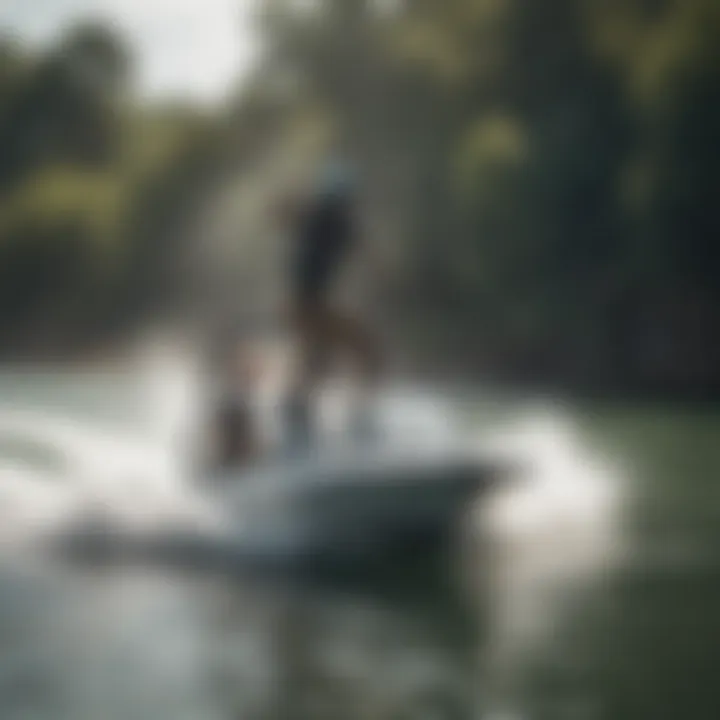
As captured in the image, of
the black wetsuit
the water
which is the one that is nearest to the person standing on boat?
the black wetsuit

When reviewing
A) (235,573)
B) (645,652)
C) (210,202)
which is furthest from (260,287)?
(645,652)

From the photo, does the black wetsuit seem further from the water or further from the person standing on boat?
the water

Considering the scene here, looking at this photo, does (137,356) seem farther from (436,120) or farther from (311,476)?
(436,120)

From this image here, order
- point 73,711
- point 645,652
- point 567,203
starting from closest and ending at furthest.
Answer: point 73,711, point 645,652, point 567,203

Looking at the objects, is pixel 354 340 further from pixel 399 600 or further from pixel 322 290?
pixel 399 600

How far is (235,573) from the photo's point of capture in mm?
1733

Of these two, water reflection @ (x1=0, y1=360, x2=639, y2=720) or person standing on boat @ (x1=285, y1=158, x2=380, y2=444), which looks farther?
person standing on boat @ (x1=285, y1=158, x2=380, y2=444)

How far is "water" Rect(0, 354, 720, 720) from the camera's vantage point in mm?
1521

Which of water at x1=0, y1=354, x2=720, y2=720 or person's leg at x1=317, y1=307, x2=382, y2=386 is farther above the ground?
person's leg at x1=317, y1=307, x2=382, y2=386

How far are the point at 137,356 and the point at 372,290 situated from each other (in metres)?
0.32

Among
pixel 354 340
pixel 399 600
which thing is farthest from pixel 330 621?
pixel 354 340

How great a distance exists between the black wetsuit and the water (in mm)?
183

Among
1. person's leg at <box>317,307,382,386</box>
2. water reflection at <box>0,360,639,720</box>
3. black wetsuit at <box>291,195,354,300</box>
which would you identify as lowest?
water reflection at <box>0,360,639,720</box>

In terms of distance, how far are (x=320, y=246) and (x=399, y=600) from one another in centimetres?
47
